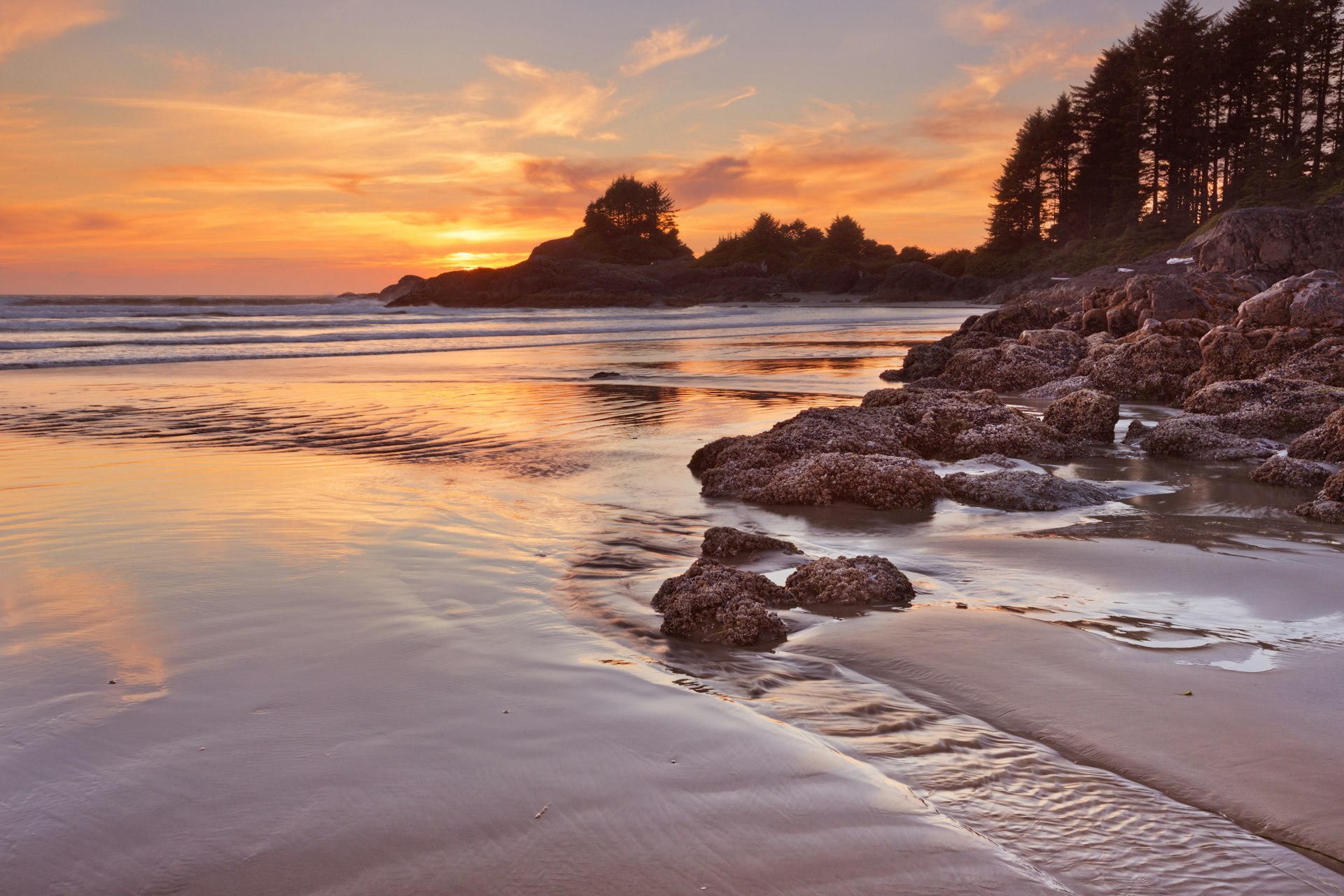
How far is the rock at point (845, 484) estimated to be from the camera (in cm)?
A: 565

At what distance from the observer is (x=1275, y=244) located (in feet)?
90.4

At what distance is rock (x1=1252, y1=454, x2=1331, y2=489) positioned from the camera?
6.02 m

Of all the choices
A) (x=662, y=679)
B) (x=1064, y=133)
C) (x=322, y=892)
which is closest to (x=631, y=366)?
(x=662, y=679)

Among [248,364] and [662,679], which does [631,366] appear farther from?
[662,679]

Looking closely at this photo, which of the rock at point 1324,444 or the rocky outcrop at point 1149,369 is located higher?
the rocky outcrop at point 1149,369

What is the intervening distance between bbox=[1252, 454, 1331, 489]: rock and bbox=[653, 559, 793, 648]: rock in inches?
166

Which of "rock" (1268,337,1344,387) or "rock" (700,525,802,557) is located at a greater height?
"rock" (1268,337,1344,387)

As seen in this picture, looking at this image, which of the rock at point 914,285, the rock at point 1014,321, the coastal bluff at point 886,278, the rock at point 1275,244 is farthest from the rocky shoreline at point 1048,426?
the rock at point 914,285

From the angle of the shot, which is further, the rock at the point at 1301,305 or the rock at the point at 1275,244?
the rock at the point at 1275,244

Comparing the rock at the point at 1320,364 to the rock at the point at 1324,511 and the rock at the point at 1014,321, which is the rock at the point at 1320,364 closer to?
the rock at the point at 1324,511

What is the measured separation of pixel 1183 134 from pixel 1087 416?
52468 millimetres

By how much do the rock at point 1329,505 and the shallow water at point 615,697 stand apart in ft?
0.56

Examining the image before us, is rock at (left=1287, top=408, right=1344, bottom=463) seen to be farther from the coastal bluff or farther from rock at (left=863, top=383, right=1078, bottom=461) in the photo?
the coastal bluff

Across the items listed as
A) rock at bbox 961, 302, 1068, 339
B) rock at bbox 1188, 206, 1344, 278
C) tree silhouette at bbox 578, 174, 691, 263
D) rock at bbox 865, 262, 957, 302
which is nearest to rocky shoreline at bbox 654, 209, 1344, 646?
rock at bbox 961, 302, 1068, 339
